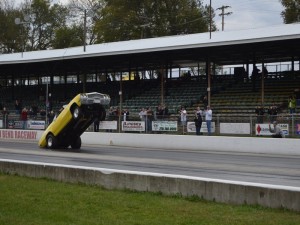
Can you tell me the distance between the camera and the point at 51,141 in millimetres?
23609

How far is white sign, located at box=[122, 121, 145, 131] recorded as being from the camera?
28.3 metres

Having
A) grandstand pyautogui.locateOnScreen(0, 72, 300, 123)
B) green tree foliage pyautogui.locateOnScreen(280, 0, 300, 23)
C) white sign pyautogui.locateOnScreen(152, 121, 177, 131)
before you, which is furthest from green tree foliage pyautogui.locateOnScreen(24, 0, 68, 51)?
white sign pyautogui.locateOnScreen(152, 121, 177, 131)

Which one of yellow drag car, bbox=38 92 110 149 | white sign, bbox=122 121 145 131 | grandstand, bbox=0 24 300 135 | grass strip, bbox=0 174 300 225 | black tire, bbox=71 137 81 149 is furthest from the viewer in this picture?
grandstand, bbox=0 24 300 135

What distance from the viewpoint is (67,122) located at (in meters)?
22.6

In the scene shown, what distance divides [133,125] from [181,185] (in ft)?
62.2

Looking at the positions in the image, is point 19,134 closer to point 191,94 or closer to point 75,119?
point 75,119

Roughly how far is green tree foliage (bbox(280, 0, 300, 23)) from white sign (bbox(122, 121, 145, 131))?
123 feet

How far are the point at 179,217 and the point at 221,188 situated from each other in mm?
1402

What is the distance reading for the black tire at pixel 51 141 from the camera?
23500 mm

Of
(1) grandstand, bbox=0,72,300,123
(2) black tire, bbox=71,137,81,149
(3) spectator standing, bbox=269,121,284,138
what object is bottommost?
(2) black tire, bbox=71,137,81,149

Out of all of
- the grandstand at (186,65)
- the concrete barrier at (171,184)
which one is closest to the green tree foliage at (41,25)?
the grandstand at (186,65)

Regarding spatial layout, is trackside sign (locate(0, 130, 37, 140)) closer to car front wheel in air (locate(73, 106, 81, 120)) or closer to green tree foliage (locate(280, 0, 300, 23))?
car front wheel in air (locate(73, 106, 81, 120))

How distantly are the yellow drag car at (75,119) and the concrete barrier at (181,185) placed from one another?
8.78 metres

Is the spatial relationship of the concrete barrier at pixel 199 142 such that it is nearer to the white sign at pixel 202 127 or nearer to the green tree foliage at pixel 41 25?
the white sign at pixel 202 127
